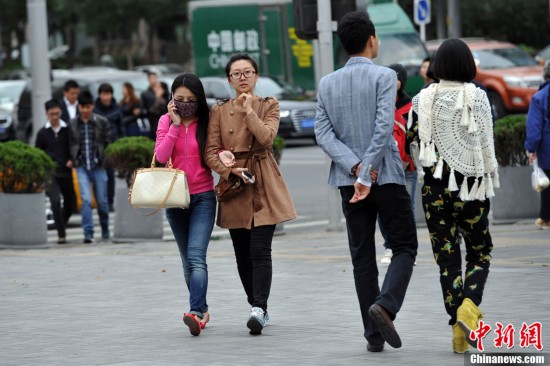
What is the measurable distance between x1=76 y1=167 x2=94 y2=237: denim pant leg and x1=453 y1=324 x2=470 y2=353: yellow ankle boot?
9.25 meters

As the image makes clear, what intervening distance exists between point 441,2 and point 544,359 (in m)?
39.9

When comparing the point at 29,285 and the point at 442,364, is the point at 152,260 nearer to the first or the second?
the point at 29,285

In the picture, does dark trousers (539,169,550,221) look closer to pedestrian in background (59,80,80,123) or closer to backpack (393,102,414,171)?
backpack (393,102,414,171)

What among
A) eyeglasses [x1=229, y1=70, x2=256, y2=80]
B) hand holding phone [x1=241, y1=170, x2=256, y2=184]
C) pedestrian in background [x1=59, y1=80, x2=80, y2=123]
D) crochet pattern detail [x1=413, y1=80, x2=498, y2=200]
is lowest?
pedestrian in background [x1=59, y1=80, x2=80, y2=123]

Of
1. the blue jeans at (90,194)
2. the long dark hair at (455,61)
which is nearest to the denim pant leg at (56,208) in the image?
the blue jeans at (90,194)

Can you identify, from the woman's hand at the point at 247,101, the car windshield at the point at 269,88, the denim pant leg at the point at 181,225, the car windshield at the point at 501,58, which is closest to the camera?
the woman's hand at the point at 247,101

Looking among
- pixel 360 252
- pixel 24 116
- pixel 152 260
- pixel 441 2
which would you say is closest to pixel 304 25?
pixel 152 260

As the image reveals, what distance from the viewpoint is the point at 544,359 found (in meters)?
6.94

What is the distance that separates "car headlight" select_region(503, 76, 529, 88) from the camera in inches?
1169

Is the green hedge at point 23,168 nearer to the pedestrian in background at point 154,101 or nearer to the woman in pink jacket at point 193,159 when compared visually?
the pedestrian in background at point 154,101

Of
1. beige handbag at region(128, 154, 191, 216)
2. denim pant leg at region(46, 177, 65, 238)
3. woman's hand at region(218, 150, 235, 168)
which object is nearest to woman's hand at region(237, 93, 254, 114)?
woman's hand at region(218, 150, 235, 168)

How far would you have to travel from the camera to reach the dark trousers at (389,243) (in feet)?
24.5

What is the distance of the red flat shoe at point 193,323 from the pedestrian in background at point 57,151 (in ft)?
26.7

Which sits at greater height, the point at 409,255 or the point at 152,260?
the point at 409,255
